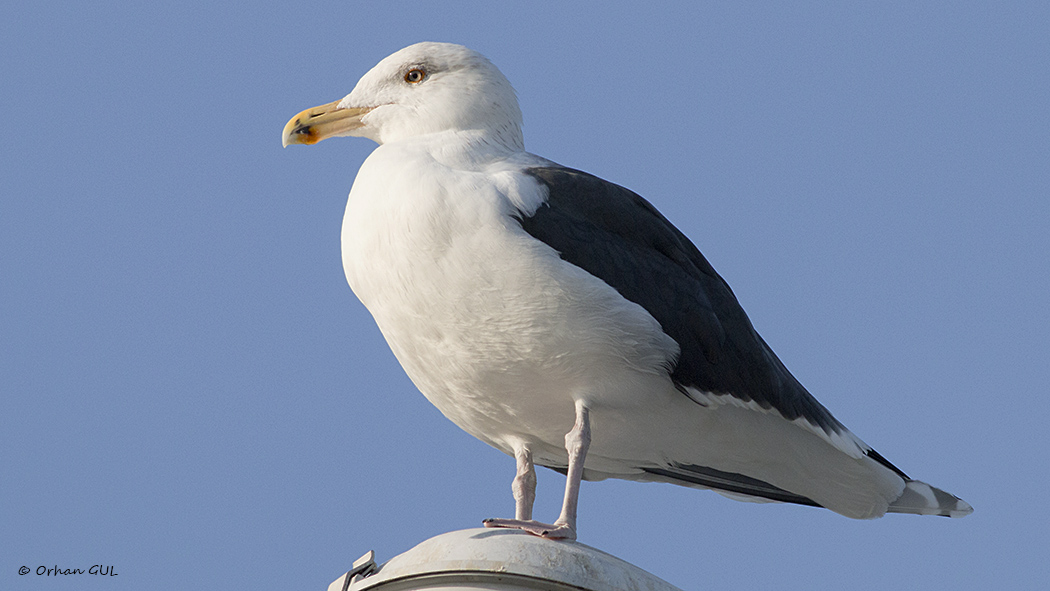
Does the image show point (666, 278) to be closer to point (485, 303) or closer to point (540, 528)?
point (485, 303)

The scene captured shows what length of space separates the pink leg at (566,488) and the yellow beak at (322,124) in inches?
81.6

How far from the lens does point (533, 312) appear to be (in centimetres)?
531

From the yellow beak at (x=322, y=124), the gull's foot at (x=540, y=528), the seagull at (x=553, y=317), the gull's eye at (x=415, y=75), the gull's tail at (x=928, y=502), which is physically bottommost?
the gull's tail at (x=928, y=502)

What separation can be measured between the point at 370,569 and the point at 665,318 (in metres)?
1.91

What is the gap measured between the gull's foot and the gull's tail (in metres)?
2.42

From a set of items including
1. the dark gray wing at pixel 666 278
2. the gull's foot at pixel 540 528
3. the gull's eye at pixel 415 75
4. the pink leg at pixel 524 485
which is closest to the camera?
the gull's foot at pixel 540 528

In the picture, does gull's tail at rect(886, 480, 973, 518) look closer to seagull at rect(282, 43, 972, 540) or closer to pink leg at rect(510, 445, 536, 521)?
seagull at rect(282, 43, 972, 540)

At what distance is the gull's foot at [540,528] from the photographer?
4980 mm

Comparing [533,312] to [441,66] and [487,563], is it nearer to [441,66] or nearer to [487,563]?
[487,563]

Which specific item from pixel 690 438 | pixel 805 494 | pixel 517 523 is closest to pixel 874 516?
pixel 805 494

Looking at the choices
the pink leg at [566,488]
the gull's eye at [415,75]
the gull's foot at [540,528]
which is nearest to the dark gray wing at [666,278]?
the pink leg at [566,488]

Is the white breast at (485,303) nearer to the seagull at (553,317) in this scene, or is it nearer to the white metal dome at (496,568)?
the seagull at (553,317)

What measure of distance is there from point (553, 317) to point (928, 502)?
2678 millimetres

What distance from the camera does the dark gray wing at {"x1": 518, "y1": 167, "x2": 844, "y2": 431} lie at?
220 inches
